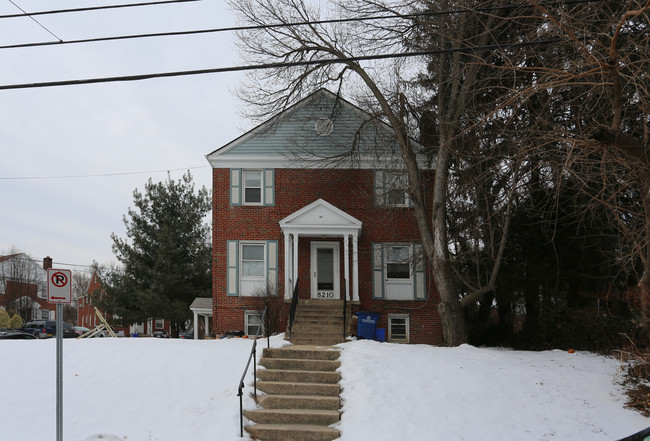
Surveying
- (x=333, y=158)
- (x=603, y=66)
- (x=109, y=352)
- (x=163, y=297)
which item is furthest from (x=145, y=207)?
(x=603, y=66)

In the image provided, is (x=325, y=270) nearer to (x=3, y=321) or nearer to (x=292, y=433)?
(x=292, y=433)

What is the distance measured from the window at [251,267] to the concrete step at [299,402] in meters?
8.89

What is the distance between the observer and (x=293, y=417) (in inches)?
371

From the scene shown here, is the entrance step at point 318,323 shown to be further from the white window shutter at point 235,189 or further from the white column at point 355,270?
the white window shutter at point 235,189

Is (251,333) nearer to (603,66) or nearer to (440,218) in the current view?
(440,218)

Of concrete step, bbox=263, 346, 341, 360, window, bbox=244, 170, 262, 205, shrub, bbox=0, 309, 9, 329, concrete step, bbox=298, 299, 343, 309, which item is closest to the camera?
concrete step, bbox=263, 346, 341, 360

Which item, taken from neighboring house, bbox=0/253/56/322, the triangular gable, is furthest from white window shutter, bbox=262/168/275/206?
neighboring house, bbox=0/253/56/322

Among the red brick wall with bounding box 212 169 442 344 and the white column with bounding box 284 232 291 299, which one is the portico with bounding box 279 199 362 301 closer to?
the white column with bounding box 284 232 291 299

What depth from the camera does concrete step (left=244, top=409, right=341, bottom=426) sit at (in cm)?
934

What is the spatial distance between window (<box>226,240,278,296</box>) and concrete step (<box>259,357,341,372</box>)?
7443 mm

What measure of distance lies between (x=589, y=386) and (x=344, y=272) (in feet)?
30.5

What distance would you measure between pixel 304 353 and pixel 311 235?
703 centimetres

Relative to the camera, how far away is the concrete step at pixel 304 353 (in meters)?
11.7

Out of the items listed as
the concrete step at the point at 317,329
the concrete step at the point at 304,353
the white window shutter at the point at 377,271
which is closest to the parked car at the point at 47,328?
the white window shutter at the point at 377,271
